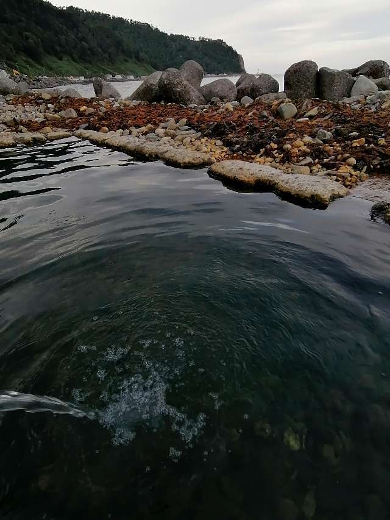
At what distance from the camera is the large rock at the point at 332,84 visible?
58.0 feet

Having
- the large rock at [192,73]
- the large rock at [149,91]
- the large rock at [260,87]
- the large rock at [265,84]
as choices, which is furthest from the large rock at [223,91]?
the large rock at [192,73]

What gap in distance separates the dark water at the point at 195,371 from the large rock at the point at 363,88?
615 inches

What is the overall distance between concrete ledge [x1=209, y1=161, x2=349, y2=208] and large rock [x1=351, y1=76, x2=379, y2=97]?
13.2 m

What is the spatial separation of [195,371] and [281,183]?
18.1ft

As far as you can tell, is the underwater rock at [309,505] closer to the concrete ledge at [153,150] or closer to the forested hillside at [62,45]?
the concrete ledge at [153,150]

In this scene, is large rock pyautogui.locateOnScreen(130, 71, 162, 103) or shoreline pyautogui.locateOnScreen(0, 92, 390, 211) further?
large rock pyautogui.locateOnScreen(130, 71, 162, 103)

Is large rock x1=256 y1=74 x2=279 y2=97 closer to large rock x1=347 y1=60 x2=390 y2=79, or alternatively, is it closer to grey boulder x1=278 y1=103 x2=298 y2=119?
large rock x1=347 y1=60 x2=390 y2=79

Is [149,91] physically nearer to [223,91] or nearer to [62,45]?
[223,91]

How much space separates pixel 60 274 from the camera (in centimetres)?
437

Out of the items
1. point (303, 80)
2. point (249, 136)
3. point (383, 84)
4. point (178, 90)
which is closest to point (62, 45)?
point (178, 90)

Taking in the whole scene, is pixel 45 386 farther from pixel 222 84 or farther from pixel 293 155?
pixel 222 84

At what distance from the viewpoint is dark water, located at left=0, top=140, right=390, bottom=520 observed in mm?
2109

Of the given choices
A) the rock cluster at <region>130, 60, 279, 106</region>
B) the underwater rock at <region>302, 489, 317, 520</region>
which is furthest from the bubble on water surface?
the rock cluster at <region>130, 60, 279, 106</region>

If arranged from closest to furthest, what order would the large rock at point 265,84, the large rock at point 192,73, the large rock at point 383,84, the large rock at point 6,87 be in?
the large rock at point 383,84 < the large rock at point 265,84 < the large rock at point 192,73 < the large rock at point 6,87
